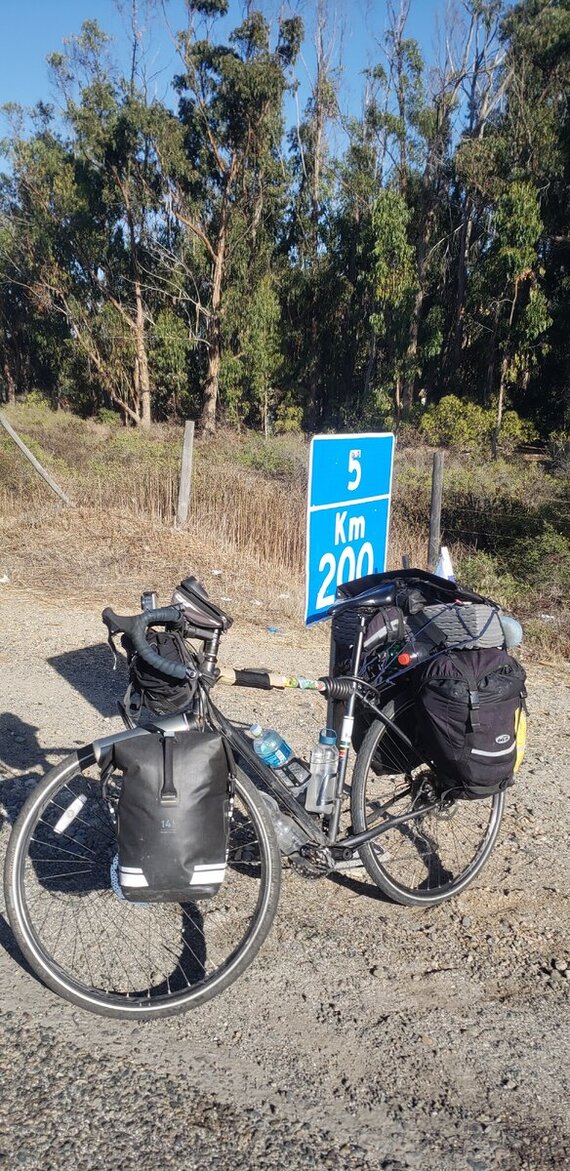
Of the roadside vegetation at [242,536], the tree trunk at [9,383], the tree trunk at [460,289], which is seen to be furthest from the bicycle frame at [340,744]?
the tree trunk at [9,383]

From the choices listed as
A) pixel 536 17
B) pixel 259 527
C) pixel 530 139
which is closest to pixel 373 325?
pixel 530 139

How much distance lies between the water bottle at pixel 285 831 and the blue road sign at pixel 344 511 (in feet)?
3.95

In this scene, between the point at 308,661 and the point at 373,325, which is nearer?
the point at 308,661

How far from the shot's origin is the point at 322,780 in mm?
2967

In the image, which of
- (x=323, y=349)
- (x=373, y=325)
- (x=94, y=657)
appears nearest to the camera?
(x=94, y=657)

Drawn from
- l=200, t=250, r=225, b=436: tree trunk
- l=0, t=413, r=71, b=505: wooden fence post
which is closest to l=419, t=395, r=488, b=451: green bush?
l=200, t=250, r=225, b=436: tree trunk

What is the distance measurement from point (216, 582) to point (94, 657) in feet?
8.57

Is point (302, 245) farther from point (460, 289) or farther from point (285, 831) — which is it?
point (285, 831)

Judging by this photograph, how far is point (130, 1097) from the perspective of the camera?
2.26 meters

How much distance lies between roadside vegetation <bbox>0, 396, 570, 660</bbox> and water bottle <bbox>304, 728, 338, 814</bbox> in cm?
441

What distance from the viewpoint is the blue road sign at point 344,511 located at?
393 centimetres

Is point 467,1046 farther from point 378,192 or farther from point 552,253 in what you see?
point 378,192

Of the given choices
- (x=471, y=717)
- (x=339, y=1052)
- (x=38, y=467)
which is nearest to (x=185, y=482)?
(x=38, y=467)

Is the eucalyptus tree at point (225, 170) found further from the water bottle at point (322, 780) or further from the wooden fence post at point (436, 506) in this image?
the water bottle at point (322, 780)
